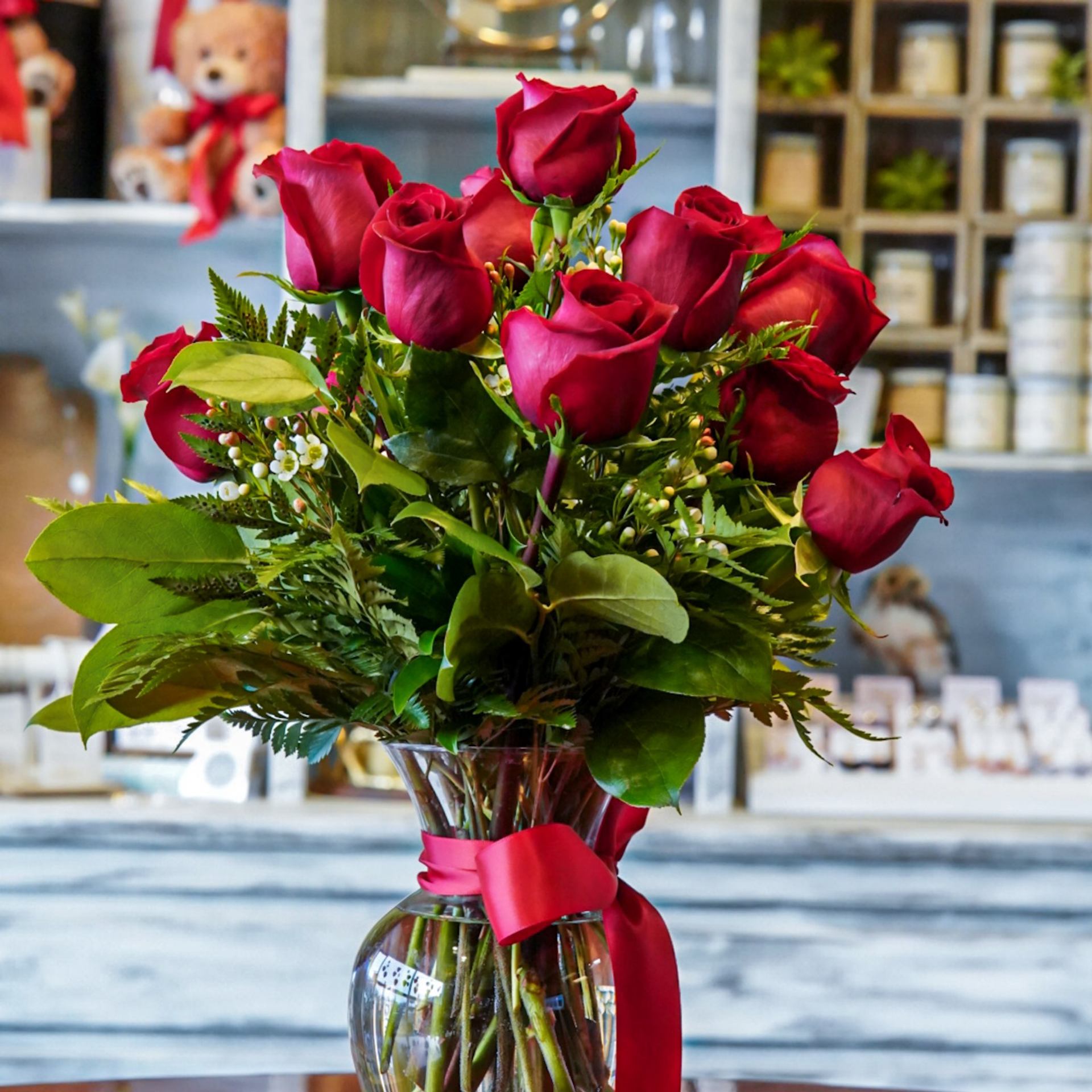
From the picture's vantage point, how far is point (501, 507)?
57 cm

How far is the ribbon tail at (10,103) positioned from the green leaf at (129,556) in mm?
1322

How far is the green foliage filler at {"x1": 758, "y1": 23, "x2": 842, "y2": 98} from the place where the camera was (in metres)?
A: 1.76

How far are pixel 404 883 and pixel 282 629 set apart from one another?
1.08 metres

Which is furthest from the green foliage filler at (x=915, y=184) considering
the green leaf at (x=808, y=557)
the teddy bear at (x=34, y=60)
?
the green leaf at (x=808, y=557)

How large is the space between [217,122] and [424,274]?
141 cm

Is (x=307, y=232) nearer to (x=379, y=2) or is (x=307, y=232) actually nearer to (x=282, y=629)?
(x=282, y=629)

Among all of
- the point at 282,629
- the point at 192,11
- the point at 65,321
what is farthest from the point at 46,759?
the point at 282,629

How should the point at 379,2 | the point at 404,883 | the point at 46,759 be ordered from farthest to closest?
the point at 379,2 → the point at 46,759 → the point at 404,883

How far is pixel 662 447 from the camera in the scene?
1.78ft

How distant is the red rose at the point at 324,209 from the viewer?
551mm

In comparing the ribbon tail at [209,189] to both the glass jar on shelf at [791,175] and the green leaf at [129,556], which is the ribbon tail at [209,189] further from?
the green leaf at [129,556]

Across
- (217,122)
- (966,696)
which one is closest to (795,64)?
(217,122)

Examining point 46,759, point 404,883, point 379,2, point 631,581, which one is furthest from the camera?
point 379,2

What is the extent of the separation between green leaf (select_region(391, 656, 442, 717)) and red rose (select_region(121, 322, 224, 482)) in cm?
13
